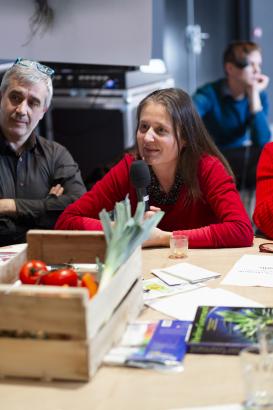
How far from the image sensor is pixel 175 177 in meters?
2.31

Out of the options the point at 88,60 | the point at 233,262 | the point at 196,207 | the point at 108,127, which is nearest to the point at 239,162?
the point at 108,127

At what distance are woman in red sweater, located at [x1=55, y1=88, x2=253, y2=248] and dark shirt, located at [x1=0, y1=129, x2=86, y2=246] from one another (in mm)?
275

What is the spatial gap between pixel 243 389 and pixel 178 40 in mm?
5684

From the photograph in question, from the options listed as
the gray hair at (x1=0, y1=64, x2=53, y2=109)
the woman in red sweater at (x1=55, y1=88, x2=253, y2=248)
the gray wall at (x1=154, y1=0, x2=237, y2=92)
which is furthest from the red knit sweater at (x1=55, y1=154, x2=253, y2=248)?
the gray wall at (x1=154, y1=0, x2=237, y2=92)

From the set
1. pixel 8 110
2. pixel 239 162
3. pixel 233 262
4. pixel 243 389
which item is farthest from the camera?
pixel 239 162

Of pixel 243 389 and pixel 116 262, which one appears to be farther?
pixel 116 262

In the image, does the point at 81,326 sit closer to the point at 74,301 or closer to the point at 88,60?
the point at 74,301

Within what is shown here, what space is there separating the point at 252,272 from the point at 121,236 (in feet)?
1.87

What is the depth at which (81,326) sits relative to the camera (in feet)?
3.72

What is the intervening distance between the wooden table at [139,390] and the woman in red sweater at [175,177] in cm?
99

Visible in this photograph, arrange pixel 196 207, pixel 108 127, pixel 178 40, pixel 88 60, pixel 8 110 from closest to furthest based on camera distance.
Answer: pixel 196 207 → pixel 8 110 → pixel 88 60 → pixel 108 127 → pixel 178 40

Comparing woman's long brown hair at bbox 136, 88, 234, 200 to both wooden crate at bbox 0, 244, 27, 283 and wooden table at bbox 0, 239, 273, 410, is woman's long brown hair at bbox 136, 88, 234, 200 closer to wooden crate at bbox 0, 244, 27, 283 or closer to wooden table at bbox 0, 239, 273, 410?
wooden crate at bbox 0, 244, 27, 283

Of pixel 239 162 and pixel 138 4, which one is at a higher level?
pixel 138 4

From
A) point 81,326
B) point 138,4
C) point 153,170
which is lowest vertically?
point 81,326
